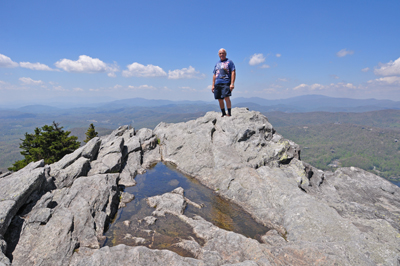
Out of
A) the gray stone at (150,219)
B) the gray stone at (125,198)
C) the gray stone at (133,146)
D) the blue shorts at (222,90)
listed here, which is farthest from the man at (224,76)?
the gray stone at (133,146)

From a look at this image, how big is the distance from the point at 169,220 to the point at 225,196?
5.31 meters

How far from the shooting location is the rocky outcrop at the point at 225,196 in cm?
885

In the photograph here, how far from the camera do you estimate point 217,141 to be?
22156mm

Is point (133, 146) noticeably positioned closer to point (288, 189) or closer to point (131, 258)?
point (131, 258)

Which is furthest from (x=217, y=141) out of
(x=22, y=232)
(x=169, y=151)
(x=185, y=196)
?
(x=22, y=232)

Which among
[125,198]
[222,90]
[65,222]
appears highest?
[222,90]

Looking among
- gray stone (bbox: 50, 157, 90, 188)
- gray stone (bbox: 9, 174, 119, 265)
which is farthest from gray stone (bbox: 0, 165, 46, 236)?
gray stone (bbox: 50, 157, 90, 188)

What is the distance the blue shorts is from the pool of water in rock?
8.42 metres

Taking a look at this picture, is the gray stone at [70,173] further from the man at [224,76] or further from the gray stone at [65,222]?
the man at [224,76]

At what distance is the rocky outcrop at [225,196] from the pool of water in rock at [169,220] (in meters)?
0.41

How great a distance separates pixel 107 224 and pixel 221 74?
13.6 m

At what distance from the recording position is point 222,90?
15789 millimetres

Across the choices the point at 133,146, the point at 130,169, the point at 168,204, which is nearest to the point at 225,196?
the point at 168,204

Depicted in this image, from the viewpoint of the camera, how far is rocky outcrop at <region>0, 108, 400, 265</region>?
8.85m
